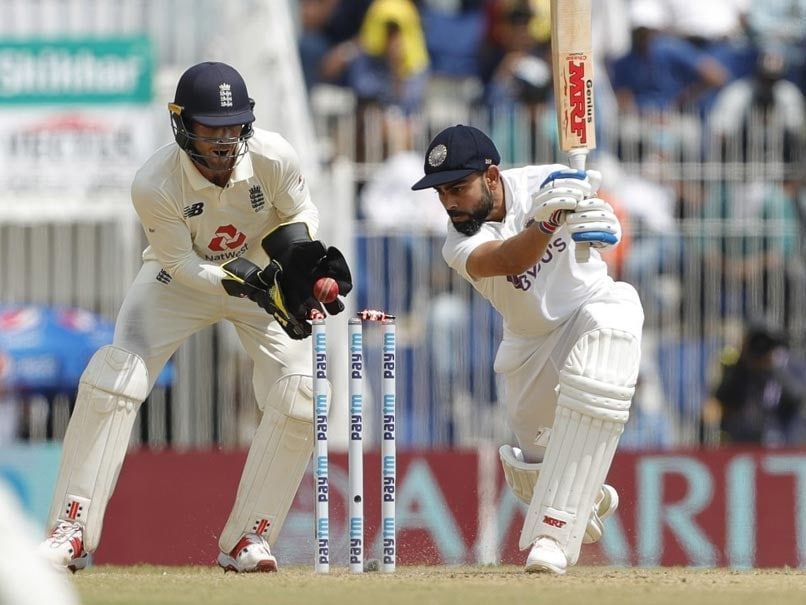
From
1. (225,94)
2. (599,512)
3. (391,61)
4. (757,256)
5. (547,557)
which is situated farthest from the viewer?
(391,61)

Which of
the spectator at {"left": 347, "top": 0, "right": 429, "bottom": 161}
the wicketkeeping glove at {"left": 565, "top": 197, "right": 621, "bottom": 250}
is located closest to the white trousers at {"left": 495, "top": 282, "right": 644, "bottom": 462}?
the wicketkeeping glove at {"left": 565, "top": 197, "right": 621, "bottom": 250}

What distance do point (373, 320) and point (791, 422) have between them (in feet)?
14.7

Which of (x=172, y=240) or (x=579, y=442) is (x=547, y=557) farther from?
(x=172, y=240)

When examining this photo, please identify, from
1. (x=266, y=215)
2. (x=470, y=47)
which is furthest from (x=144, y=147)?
(x=266, y=215)

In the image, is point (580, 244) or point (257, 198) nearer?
point (580, 244)

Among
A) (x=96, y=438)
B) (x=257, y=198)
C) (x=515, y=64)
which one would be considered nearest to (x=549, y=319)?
(x=257, y=198)

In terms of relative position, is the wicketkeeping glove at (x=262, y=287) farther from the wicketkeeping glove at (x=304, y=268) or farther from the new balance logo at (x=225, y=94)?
the new balance logo at (x=225, y=94)

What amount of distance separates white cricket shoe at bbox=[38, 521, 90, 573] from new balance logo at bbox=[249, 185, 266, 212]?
141 cm

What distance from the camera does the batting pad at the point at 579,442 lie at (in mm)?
6312

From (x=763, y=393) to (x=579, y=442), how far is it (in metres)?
4.15

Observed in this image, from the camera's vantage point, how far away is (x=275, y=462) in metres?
7.00

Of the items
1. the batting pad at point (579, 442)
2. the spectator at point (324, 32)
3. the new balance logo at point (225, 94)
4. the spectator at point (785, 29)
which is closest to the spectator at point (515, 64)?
the spectator at point (324, 32)

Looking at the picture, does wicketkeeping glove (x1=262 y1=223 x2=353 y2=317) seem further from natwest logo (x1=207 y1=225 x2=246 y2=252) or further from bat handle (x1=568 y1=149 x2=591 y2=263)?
bat handle (x1=568 y1=149 x2=591 y2=263)

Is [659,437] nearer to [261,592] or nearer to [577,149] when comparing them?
[577,149]
